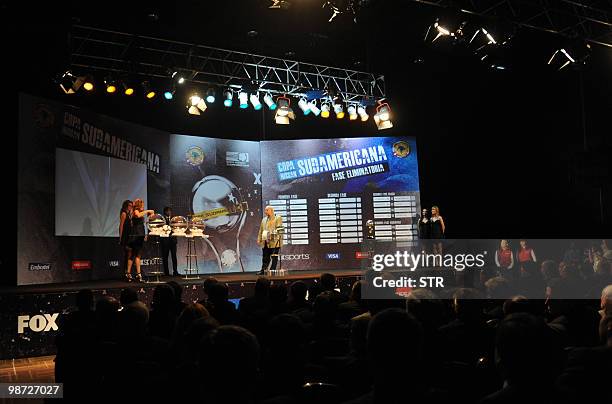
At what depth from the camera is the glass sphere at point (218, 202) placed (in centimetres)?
1449

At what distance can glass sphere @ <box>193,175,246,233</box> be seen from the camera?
14.5 meters

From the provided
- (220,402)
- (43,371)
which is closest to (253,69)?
(43,371)

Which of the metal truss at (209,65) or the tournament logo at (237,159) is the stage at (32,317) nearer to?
the metal truss at (209,65)

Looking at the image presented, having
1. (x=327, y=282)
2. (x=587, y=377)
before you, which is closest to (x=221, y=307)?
(x=327, y=282)

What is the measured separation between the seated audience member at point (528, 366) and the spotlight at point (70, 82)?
10129 millimetres

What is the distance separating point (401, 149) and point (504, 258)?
4282 millimetres

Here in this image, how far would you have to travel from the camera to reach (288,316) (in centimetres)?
282

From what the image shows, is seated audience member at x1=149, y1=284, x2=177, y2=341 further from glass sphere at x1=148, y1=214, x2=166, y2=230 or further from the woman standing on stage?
the woman standing on stage

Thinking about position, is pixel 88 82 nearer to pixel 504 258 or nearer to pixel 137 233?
pixel 137 233

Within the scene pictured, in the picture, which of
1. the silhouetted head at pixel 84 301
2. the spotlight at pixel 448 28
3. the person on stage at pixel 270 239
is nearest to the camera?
the silhouetted head at pixel 84 301

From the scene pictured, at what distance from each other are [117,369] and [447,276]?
9905 millimetres

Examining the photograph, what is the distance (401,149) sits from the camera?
606 inches

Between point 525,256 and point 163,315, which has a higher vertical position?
point 525,256

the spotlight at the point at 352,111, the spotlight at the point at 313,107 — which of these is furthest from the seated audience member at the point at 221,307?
the spotlight at the point at 352,111
